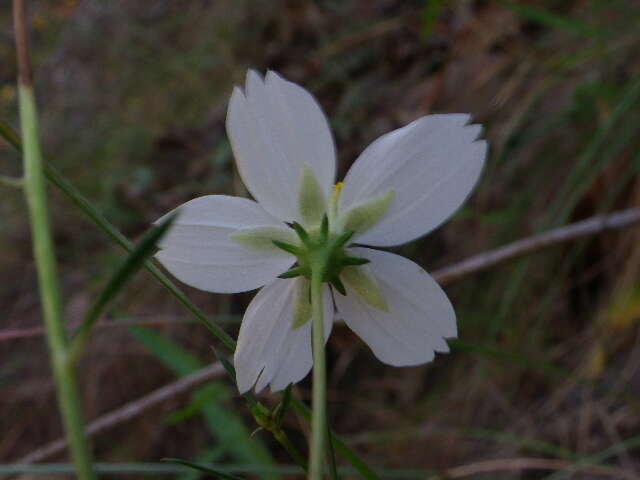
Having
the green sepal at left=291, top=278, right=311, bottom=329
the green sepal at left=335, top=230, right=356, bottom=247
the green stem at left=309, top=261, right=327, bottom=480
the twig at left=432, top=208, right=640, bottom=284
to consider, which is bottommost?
the green stem at left=309, top=261, right=327, bottom=480

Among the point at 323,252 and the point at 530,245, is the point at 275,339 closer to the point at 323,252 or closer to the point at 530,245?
the point at 323,252

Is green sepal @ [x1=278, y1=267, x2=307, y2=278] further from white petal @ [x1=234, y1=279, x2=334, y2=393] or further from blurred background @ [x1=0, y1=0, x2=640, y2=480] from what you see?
blurred background @ [x1=0, y1=0, x2=640, y2=480]

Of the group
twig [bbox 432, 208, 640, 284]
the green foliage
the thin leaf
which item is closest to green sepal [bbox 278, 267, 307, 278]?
the thin leaf

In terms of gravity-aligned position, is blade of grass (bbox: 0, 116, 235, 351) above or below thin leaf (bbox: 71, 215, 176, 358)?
above

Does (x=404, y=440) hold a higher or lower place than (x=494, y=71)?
lower

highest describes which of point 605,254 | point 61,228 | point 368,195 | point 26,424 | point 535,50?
point 61,228

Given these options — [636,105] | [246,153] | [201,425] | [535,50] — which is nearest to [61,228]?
[201,425]

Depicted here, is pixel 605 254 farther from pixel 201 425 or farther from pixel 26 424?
pixel 26 424
